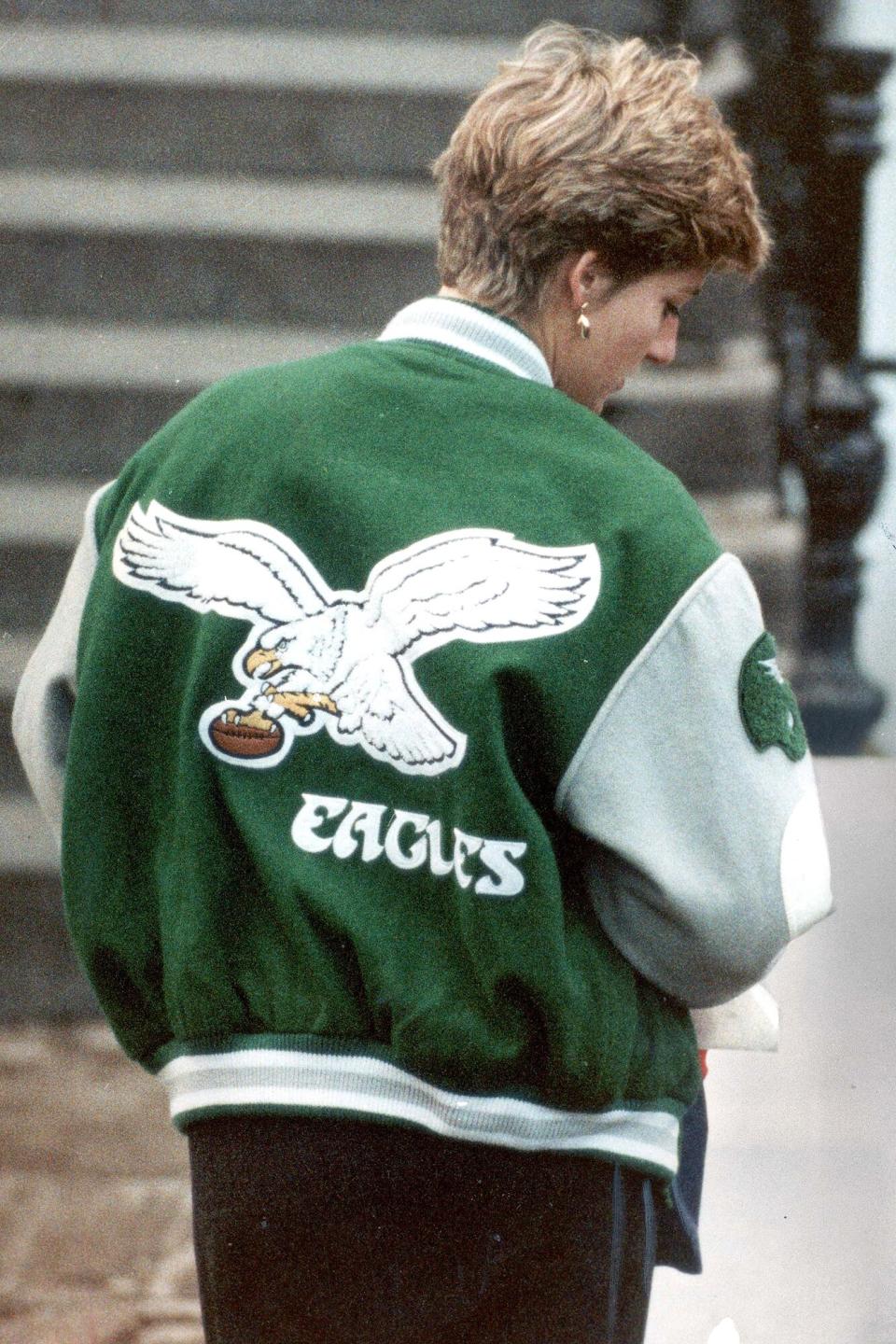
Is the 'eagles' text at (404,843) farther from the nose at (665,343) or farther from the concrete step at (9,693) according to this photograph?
the concrete step at (9,693)

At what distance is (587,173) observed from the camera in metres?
1.51

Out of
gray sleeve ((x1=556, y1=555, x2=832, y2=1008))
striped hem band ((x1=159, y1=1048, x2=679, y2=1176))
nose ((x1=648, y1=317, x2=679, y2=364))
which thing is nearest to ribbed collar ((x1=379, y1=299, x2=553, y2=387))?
nose ((x1=648, y1=317, x2=679, y2=364))

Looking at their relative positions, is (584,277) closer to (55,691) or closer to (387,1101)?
(55,691)

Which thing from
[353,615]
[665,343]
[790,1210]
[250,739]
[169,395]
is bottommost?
[790,1210]

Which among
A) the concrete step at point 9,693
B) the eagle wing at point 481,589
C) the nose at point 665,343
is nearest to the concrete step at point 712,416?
the concrete step at point 9,693

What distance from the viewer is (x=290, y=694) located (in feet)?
4.73

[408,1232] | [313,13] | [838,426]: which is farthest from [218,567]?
[313,13]

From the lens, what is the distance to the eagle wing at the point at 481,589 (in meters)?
1.38

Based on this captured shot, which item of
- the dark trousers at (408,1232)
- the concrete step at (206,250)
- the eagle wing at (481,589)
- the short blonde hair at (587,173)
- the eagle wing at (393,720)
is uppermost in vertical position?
the short blonde hair at (587,173)

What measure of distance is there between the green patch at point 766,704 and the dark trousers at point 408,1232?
413mm

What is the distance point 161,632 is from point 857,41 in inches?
66.6

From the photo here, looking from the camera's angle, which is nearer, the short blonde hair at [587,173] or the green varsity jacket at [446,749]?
the green varsity jacket at [446,749]

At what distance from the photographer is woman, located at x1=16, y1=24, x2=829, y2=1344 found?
1392 millimetres

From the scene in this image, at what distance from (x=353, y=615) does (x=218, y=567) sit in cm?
13
